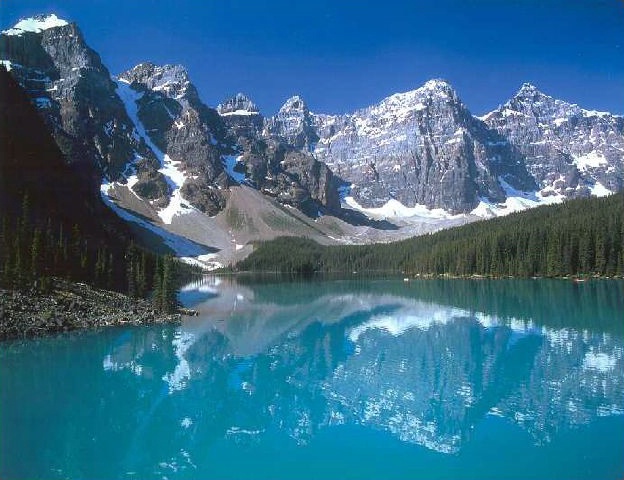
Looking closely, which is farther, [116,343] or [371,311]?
[371,311]

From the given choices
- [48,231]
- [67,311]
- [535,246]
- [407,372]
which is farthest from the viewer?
[535,246]

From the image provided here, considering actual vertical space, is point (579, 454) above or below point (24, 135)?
below

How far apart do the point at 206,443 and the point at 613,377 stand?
54.9ft

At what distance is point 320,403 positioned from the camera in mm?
19609

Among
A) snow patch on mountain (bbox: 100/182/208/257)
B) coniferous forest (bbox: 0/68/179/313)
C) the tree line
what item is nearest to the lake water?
the tree line

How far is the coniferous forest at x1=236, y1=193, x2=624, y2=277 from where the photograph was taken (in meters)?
78.2

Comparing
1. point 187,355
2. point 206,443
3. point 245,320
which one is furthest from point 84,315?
point 206,443

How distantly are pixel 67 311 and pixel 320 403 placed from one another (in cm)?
2235

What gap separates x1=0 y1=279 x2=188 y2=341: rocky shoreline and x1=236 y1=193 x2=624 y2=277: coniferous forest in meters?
62.4

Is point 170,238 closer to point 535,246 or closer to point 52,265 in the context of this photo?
point 535,246

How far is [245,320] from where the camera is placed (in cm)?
4509

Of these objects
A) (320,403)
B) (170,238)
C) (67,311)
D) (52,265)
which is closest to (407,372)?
(320,403)

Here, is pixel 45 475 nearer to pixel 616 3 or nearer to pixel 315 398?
pixel 315 398

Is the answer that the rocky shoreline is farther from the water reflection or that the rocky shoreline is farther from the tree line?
the water reflection
